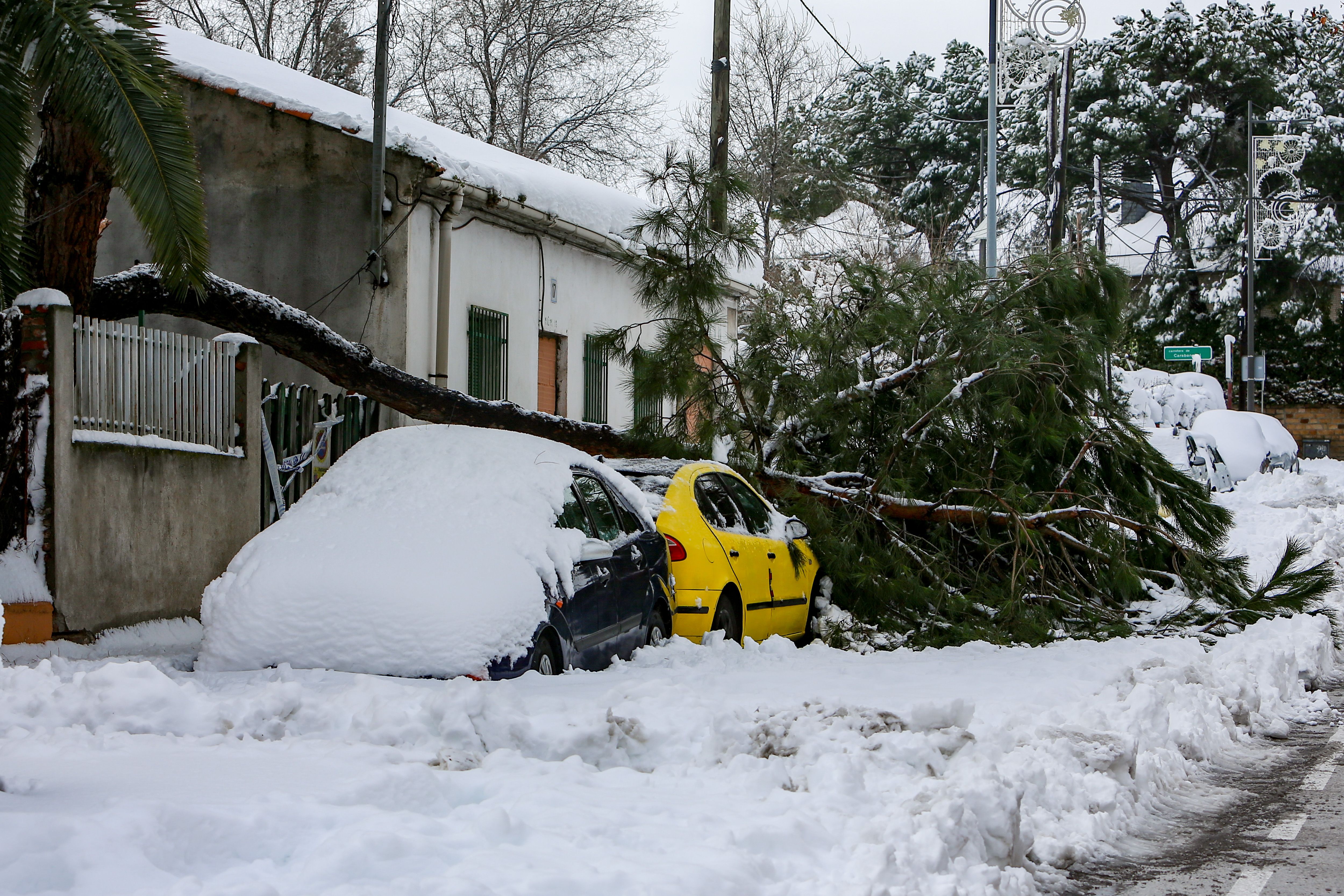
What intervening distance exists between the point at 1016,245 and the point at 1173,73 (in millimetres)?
11663

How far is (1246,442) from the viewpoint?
101 ft

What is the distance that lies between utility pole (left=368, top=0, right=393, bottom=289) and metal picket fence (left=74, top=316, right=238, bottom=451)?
303 cm

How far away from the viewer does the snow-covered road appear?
4.15 meters

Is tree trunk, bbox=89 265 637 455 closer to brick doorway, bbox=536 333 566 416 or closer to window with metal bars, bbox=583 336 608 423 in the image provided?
brick doorway, bbox=536 333 566 416

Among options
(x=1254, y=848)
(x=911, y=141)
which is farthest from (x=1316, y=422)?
(x=1254, y=848)

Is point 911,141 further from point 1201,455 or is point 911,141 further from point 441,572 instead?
point 441,572

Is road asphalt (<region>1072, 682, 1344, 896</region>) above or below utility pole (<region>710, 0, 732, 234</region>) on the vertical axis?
below

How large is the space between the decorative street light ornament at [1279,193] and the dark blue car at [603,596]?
120ft

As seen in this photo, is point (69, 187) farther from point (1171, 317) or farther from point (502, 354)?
point (1171, 317)

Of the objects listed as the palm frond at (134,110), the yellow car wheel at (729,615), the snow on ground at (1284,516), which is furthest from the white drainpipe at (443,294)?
the snow on ground at (1284,516)

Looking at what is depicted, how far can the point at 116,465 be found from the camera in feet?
32.1

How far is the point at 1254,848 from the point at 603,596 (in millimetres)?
3827

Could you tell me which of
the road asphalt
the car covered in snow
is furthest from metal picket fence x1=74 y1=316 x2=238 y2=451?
the car covered in snow

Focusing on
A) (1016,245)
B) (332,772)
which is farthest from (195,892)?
(1016,245)
